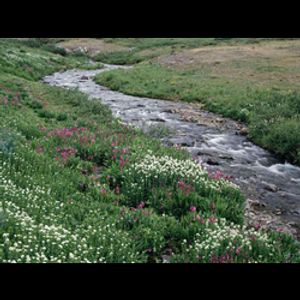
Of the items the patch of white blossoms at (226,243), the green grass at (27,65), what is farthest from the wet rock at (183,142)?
the green grass at (27,65)

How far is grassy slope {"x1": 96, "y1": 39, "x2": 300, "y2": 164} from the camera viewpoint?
1895 cm

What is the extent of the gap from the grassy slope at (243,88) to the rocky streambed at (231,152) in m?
0.88

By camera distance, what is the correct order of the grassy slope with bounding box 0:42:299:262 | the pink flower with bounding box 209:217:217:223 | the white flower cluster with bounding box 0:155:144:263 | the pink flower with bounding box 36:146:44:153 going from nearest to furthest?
the white flower cluster with bounding box 0:155:144:263
the grassy slope with bounding box 0:42:299:262
the pink flower with bounding box 209:217:217:223
the pink flower with bounding box 36:146:44:153

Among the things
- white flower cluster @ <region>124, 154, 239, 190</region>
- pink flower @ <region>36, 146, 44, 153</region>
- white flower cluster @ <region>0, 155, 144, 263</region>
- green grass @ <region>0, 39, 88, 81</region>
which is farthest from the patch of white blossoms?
green grass @ <region>0, 39, 88, 81</region>

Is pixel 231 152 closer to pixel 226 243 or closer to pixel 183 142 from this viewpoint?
pixel 183 142

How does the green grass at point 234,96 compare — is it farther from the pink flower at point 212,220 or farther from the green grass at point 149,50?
the green grass at point 149,50

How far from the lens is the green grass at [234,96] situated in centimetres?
1828

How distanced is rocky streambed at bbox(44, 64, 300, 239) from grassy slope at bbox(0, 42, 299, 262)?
1280mm

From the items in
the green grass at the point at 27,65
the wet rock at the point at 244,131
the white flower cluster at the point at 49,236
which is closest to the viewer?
the white flower cluster at the point at 49,236

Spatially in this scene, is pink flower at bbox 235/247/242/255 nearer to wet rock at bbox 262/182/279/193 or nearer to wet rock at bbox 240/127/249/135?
wet rock at bbox 262/182/279/193

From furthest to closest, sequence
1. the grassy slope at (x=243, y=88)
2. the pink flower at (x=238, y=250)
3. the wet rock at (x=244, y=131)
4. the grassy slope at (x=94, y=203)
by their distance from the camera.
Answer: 1. the wet rock at (x=244, y=131)
2. the grassy slope at (x=243, y=88)
3. the pink flower at (x=238, y=250)
4. the grassy slope at (x=94, y=203)

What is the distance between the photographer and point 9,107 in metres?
18.4

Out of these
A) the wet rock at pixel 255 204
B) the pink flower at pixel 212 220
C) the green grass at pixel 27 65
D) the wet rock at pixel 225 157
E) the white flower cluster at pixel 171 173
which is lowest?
the wet rock at pixel 255 204
